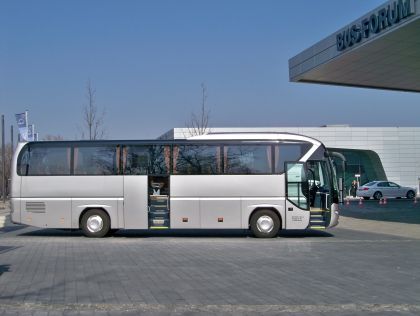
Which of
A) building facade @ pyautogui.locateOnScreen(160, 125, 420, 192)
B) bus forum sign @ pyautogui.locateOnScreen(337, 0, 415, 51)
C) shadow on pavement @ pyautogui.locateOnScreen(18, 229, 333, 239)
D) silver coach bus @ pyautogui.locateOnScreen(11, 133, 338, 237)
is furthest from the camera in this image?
building facade @ pyautogui.locateOnScreen(160, 125, 420, 192)

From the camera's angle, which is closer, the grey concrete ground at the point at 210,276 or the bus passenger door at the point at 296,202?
the grey concrete ground at the point at 210,276

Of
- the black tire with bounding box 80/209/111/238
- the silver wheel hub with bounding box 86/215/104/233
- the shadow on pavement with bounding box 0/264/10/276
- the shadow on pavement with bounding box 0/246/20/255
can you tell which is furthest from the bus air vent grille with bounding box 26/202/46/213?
the shadow on pavement with bounding box 0/264/10/276

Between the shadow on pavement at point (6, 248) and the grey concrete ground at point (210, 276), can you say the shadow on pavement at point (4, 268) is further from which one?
the shadow on pavement at point (6, 248)

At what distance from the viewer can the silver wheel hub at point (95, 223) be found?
19547 millimetres

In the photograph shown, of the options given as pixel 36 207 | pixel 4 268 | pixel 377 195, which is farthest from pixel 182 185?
pixel 377 195

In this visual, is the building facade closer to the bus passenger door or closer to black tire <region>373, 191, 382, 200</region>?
black tire <region>373, 191, 382, 200</region>

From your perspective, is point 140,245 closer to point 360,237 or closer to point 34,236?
point 34,236

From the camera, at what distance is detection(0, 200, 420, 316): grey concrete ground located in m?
8.28

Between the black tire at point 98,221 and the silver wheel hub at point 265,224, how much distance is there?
5013mm

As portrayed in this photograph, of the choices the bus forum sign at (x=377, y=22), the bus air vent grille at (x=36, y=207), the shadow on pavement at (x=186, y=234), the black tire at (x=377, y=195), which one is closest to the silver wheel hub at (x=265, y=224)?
the shadow on pavement at (x=186, y=234)

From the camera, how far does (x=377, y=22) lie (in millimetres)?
20734

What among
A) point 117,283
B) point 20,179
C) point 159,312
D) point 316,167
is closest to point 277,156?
point 316,167

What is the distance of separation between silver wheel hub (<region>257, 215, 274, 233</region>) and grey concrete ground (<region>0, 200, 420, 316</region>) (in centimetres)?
54

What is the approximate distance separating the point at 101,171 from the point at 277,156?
585 centimetres
